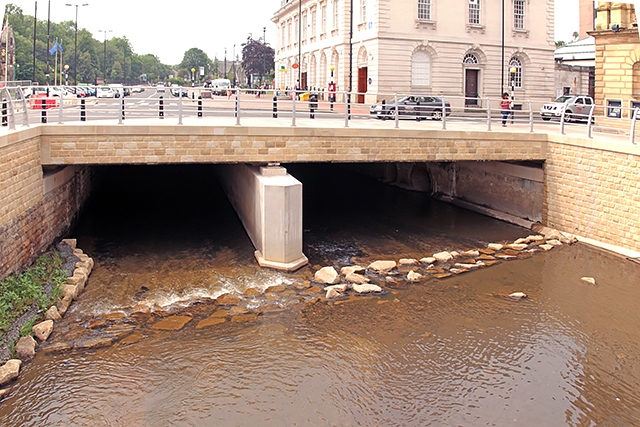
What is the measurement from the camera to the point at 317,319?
13.0 metres

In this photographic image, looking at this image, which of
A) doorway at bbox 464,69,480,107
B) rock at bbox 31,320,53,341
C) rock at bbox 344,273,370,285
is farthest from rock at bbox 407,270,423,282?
doorway at bbox 464,69,480,107

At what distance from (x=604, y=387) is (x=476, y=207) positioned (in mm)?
13464

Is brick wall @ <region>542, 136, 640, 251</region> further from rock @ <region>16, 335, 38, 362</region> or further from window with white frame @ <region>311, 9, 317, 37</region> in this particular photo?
window with white frame @ <region>311, 9, 317, 37</region>

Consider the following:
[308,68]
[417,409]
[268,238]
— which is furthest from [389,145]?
[308,68]

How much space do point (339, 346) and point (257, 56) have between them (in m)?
86.0

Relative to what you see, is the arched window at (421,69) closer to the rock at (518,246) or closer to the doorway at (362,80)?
the doorway at (362,80)

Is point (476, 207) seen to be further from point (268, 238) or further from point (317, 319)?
point (317, 319)

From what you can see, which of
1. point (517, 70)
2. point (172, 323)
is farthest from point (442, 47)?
point (172, 323)

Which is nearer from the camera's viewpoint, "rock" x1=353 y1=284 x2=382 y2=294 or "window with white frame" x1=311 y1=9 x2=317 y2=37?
"rock" x1=353 y1=284 x2=382 y2=294

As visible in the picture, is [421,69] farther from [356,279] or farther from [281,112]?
[356,279]

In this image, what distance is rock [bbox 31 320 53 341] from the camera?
11609 mm

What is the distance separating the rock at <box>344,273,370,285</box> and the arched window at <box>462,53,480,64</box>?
1321 inches

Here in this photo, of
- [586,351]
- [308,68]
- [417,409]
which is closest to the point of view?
[417,409]

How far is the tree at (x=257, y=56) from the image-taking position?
93.3 m
